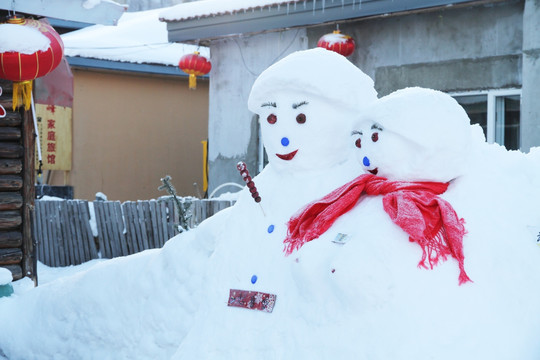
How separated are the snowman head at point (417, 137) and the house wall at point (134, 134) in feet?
37.4

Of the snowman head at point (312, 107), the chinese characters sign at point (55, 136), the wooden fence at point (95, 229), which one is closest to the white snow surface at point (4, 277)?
the snowman head at point (312, 107)

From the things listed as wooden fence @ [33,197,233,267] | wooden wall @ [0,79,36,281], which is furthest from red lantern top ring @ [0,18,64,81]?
wooden fence @ [33,197,233,267]

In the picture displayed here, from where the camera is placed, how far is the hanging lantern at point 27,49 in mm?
5641

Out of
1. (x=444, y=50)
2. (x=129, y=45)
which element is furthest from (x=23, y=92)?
(x=129, y=45)

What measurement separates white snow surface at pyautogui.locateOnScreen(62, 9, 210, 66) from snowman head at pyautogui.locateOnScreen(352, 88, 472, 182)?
35.3ft

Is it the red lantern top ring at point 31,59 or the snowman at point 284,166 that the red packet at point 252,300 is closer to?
the snowman at point 284,166

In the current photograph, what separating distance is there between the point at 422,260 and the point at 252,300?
91 cm

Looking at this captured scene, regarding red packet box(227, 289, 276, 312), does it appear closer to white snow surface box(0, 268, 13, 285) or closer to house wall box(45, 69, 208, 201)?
white snow surface box(0, 268, 13, 285)

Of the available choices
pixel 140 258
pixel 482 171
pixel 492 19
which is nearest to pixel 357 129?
pixel 482 171

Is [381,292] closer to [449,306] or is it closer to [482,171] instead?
[449,306]

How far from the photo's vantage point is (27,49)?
567cm

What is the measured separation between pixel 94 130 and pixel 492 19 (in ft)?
27.6

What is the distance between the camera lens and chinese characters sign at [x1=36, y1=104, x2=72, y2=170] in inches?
504

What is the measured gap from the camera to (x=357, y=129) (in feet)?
11.5
